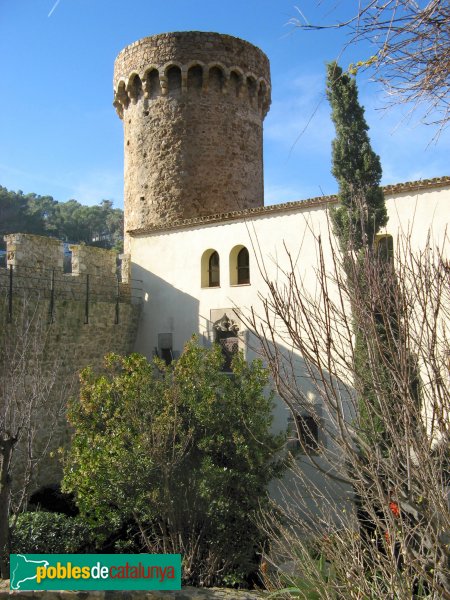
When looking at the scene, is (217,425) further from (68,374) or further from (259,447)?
(68,374)

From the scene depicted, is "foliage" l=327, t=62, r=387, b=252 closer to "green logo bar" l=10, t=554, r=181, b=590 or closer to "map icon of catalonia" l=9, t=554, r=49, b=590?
"green logo bar" l=10, t=554, r=181, b=590

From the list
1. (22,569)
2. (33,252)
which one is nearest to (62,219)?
(33,252)

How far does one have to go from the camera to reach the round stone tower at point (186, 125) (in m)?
17.1

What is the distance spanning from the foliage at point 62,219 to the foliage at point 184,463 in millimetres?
33915

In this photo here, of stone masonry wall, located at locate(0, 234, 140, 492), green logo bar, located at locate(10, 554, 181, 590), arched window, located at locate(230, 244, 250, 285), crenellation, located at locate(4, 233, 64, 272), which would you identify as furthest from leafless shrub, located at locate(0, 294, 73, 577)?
arched window, located at locate(230, 244, 250, 285)

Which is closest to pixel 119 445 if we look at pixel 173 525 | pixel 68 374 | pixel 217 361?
pixel 173 525

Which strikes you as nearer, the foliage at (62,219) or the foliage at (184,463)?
the foliage at (184,463)

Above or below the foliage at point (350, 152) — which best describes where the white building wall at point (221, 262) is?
below

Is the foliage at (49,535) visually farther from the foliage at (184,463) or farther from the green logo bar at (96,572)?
the green logo bar at (96,572)

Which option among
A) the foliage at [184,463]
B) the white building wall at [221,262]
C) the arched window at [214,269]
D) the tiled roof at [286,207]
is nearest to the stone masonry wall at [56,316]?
the white building wall at [221,262]

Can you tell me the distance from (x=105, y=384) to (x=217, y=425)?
2.07 metres

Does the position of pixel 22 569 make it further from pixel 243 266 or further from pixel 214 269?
pixel 214 269

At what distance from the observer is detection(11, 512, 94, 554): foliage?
9.42 meters

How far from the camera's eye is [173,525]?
876 centimetres
